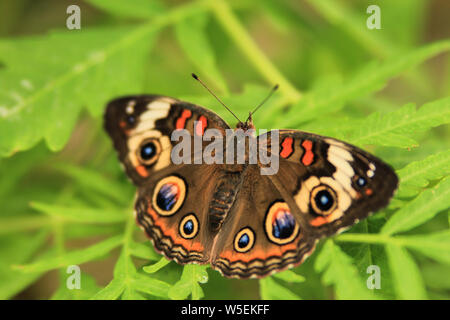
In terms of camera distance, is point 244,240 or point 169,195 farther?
point 169,195

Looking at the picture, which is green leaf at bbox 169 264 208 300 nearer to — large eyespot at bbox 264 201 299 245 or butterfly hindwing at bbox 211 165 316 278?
butterfly hindwing at bbox 211 165 316 278

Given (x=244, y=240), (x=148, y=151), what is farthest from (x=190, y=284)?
(x=148, y=151)

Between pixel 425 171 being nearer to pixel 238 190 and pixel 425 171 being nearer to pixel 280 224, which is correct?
pixel 280 224

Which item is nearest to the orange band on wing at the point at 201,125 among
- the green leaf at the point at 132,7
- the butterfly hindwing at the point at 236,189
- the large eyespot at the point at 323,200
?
the butterfly hindwing at the point at 236,189

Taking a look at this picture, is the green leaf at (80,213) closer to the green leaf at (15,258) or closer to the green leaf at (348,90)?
the green leaf at (15,258)

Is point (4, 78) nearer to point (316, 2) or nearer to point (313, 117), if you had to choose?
point (313, 117)

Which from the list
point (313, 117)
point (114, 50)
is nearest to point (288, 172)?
point (313, 117)

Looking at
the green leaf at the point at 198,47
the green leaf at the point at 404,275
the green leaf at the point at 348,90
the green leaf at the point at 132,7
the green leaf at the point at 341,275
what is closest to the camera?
the green leaf at the point at 404,275
